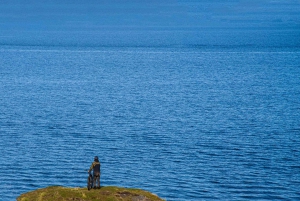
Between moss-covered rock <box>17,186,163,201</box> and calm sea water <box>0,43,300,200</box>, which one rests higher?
moss-covered rock <box>17,186,163,201</box>

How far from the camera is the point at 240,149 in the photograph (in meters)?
73.9

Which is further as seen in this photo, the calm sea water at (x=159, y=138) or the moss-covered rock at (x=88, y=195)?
the calm sea water at (x=159, y=138)

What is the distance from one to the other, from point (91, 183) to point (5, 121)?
57.9 metres

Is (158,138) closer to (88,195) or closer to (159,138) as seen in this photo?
(159,138)

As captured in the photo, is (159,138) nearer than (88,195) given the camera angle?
No

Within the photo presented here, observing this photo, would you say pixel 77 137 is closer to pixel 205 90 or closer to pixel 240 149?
pixel 240 149

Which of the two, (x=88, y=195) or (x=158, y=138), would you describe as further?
(x=158, y=138)

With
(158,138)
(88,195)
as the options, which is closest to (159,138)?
(158,138)

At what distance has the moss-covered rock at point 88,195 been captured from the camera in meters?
33.6

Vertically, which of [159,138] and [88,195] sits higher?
[88,195]

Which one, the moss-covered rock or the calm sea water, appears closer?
the moss-covered rock

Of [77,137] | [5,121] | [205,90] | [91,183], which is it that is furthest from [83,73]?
[91,183]

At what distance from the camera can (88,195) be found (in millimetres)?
33906

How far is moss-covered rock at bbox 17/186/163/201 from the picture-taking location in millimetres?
33594
